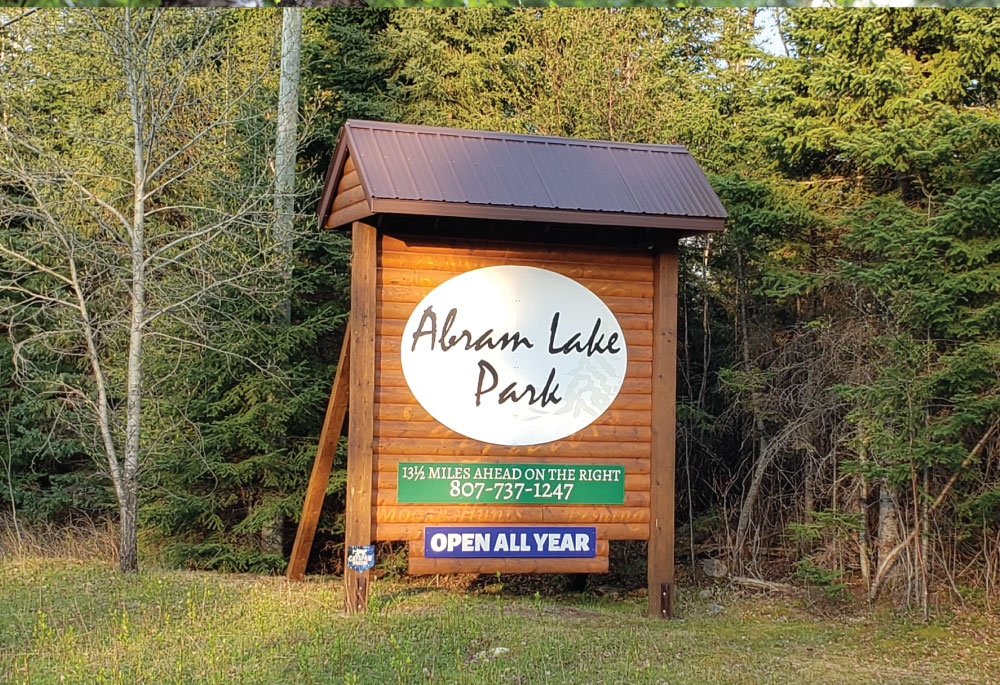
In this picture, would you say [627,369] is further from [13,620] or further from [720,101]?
[720,101]

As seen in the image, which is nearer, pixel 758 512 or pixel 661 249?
pixel 661 249

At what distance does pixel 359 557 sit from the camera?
7.34 m

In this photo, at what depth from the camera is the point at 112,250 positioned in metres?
9.77

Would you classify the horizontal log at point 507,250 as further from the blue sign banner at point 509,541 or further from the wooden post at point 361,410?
the blue sign banner at point 509,541

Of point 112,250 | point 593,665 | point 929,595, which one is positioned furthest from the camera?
point 112,250

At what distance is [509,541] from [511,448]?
74 centimetres

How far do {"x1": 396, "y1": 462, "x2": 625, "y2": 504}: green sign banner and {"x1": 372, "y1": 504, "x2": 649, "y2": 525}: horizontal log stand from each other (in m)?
0.05

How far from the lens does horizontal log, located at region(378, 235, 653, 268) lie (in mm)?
7625

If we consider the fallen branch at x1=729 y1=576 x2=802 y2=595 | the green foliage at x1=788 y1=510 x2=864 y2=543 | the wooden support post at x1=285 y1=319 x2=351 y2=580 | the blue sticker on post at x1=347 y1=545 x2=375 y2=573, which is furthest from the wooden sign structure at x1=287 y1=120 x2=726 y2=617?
the fallen branch at x1=729 y1=576 x2=802 y2=595

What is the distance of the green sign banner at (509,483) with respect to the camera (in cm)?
747

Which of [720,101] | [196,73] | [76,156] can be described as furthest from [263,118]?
[720,101]

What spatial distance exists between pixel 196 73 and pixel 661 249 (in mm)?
7748

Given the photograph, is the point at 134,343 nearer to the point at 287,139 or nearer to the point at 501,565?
the point at 287,139

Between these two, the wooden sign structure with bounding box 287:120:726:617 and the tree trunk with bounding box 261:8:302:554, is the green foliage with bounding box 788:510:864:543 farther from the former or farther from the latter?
the tree trunk with bounding box 261:8:302:554
